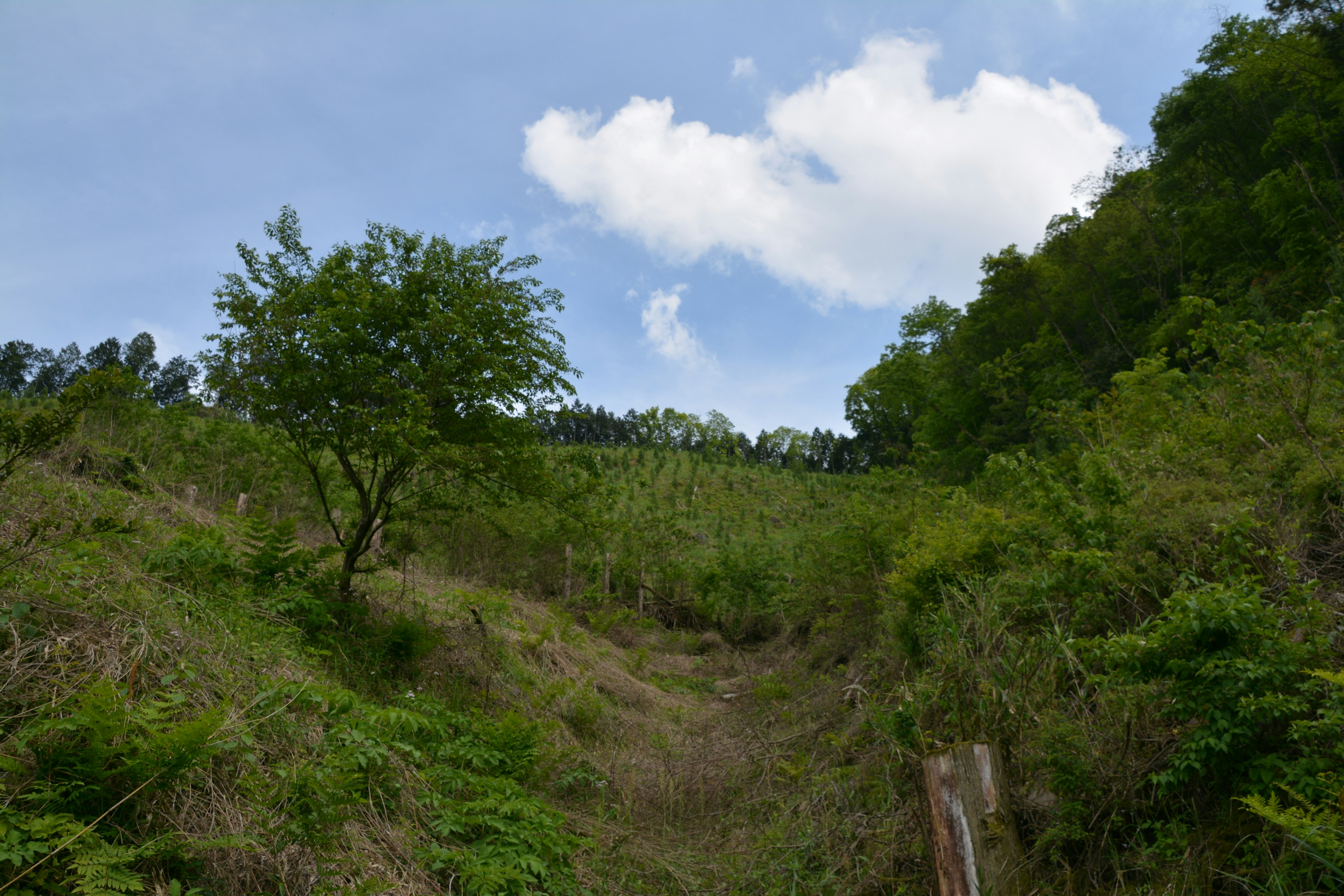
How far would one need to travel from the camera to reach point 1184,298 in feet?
20.3

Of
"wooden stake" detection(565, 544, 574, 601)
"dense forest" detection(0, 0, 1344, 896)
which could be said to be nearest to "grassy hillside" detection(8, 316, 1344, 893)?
"dense forest" detection(0, 0, 1344, 896)

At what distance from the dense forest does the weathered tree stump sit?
135 millimetres

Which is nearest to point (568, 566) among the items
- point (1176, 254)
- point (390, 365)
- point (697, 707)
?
point (697, 707)

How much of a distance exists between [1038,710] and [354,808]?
4109 mm

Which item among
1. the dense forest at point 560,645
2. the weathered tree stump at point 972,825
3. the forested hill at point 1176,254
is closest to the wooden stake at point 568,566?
the dense forest at point 560,645

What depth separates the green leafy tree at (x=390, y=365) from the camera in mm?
6461

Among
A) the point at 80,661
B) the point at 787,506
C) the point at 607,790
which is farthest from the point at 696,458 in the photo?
the point at 80,661

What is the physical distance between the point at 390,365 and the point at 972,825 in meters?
6.39

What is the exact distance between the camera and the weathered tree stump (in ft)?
10.7

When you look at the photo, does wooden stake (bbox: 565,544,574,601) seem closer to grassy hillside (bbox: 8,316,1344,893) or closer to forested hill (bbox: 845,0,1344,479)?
grassy hillside (bbox: 8,316,1344,893)

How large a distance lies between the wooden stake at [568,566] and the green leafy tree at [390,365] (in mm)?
7720

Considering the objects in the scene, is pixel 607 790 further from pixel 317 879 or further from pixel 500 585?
pixel 500 585

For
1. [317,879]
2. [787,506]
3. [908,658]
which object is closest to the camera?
[317,879]

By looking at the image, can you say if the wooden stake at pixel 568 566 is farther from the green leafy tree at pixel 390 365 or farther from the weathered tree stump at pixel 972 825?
the weathered tree stump at pixel 972 825
